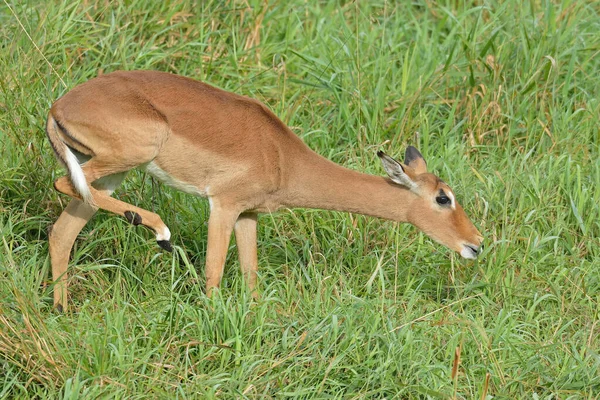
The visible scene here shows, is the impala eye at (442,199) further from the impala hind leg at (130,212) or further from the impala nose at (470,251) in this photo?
the impala hind leg at (130,212)

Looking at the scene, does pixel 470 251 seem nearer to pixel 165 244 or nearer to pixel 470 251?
pixel 470 251

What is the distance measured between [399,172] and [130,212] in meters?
1.51

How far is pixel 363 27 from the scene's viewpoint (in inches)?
328

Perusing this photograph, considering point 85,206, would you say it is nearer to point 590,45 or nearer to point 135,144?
point 135,144

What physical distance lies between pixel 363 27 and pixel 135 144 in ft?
9.99

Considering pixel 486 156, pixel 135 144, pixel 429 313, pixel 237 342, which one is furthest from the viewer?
pixel 486 156

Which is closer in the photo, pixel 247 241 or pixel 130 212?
pixel 130 212

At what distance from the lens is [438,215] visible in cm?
629

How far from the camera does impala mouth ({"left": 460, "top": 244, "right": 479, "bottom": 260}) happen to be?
20.4 feet

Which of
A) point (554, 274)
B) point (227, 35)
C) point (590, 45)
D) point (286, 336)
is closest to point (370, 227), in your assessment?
point (554, 274)

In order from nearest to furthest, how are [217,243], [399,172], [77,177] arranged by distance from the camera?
1. [77,177]
2. [217,243]
3. [399,172]

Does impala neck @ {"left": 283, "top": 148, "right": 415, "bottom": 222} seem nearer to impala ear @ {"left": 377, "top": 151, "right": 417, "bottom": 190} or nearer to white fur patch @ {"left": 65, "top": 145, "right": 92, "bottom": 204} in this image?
impala ear @ {"left": 377, "top": 151, "right": 417, "bottom": 190}

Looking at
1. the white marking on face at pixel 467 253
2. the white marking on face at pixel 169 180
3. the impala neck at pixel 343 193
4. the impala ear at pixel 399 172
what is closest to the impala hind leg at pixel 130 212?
the white marking on face at pixel 169 180

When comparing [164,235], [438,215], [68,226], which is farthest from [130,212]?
[438,215]
